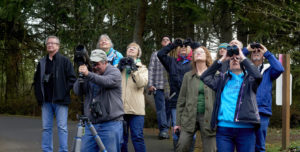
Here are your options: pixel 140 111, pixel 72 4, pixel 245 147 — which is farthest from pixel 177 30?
pixel 245 147

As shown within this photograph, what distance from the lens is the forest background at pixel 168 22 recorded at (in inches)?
415

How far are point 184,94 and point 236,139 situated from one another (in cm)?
129

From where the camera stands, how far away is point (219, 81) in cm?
534

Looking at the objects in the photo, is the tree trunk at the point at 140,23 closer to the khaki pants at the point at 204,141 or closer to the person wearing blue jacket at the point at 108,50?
the person wearing blue jacket at the point at 108,50

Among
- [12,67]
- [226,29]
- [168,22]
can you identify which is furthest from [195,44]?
[12,67]

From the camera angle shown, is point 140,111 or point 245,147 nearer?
point 245,147

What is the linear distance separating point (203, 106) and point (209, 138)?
416 mm

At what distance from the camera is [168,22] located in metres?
15.2

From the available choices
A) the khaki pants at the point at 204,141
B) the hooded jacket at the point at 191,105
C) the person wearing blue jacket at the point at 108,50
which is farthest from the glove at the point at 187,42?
the khaki pants at the point at 204,141

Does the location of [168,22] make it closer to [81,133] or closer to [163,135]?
[163,135]

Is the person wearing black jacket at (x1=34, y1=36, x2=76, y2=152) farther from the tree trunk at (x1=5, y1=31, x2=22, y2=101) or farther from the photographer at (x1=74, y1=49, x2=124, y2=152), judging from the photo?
the tree trunk at (x1=5, y1=31, x2=22, y2=101)

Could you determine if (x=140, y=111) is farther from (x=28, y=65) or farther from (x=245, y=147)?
(x=28, y=65)

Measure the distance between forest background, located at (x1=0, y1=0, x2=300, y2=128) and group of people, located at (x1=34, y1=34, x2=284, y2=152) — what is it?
3.33 m

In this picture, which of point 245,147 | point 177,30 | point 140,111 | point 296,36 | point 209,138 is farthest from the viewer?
point 177,30
